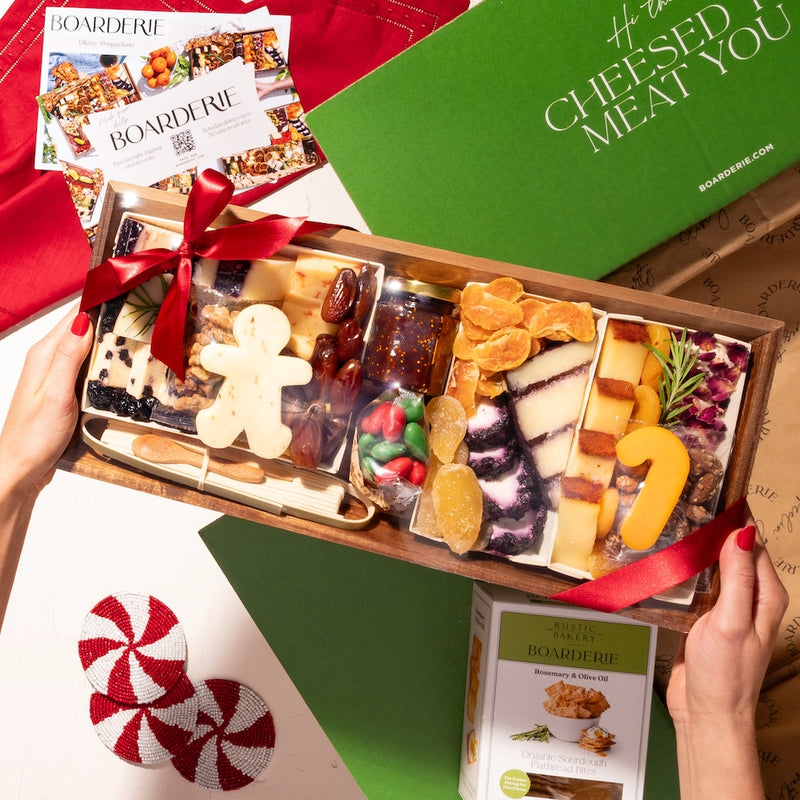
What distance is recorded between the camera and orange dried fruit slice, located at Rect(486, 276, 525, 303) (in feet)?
3.68

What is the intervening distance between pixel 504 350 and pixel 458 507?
26cm

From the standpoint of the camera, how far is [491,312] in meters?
1.11

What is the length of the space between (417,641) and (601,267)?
3.06 ft

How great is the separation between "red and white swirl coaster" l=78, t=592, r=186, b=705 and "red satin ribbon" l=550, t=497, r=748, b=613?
100cm

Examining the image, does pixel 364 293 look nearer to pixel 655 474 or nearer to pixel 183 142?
pixel 655 474

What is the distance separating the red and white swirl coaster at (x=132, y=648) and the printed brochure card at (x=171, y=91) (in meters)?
1.01

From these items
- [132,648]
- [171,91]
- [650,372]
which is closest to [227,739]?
[132,648]

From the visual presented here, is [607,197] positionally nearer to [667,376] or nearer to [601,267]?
[601,267]

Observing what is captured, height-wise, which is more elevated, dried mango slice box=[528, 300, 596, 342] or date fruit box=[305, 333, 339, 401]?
dried mango slice box=[528, 300, 596, 342]

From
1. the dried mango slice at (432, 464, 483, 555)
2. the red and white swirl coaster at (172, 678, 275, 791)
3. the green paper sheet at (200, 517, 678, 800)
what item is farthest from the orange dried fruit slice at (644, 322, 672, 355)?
the red and white swirl coaster at (172, 678, 275, 791)

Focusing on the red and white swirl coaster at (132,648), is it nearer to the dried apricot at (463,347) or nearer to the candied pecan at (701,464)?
the dried apricot at (463,347)

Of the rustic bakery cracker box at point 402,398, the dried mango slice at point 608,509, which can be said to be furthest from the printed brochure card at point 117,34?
the dried mango slice at point 608,509

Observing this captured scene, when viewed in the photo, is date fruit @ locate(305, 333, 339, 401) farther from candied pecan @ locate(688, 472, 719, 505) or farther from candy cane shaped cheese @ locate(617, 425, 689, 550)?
candied pecan @ locate(688, 472, 719, 505)

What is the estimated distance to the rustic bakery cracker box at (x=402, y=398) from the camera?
1094mm
